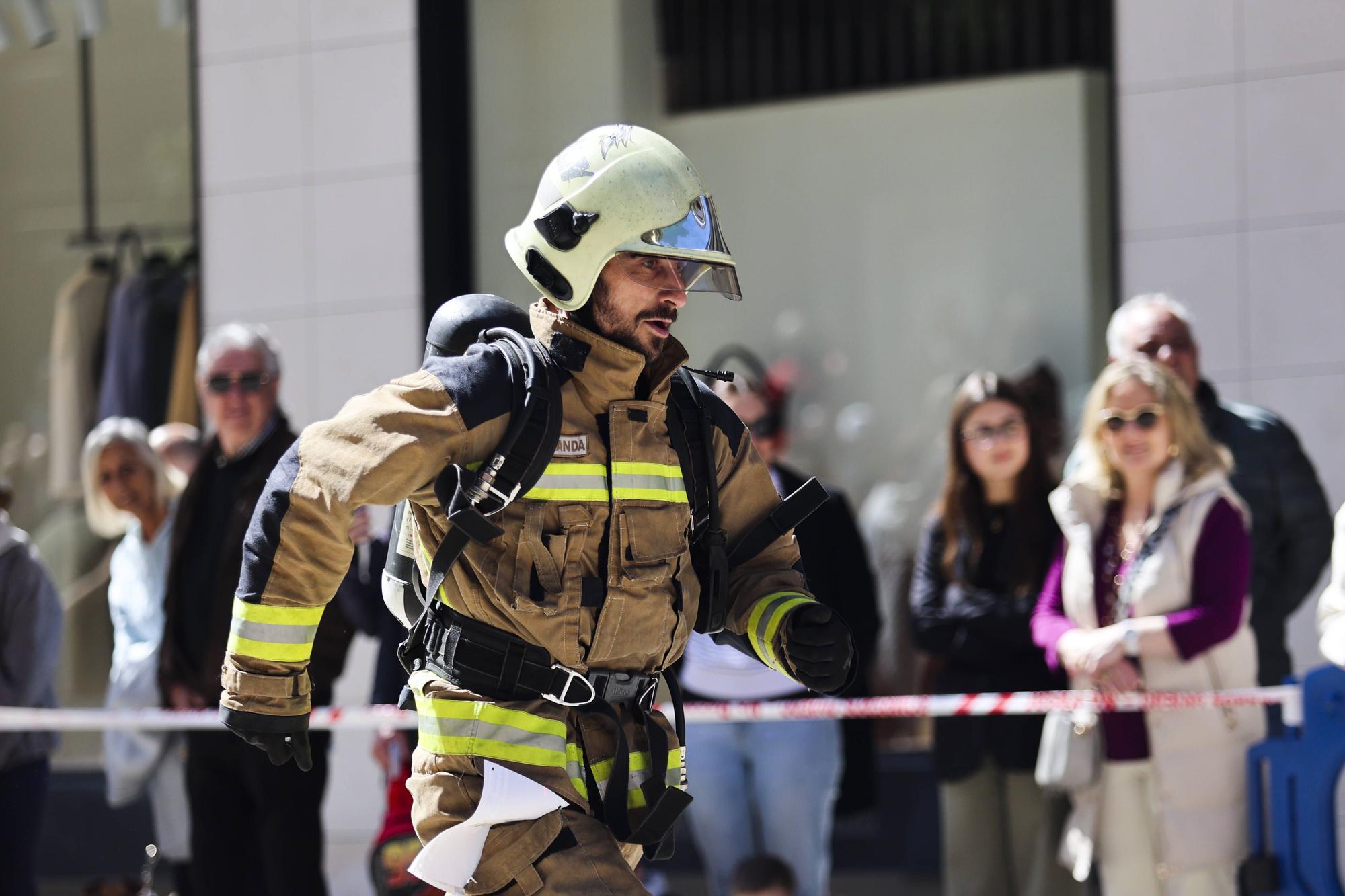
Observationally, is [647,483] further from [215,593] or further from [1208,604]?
[215,593]

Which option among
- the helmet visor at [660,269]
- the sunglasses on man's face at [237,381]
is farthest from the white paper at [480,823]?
the sunglasses on man's face at [237,381]

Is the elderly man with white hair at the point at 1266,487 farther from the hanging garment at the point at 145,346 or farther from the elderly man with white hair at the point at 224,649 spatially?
the hanging garment at the point at 145,346

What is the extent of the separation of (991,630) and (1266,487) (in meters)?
0.94

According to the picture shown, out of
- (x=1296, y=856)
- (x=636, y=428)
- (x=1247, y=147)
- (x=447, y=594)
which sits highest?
(x=1247, y=147)

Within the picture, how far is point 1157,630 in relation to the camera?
490cm

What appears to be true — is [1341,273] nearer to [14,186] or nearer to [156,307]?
[156,307]

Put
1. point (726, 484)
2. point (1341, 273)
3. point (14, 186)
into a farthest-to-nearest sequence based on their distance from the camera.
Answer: point (14, 186) → point (1341, 273) → point (726, 484)

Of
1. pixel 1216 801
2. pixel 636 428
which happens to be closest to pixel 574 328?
pixel 636 428

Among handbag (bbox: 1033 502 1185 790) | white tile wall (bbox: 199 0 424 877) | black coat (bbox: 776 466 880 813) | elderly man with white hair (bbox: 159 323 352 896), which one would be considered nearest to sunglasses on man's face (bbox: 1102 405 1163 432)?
handbag (bbox: 1033 502 1185 790)

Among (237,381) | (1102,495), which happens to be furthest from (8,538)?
(1102,495)

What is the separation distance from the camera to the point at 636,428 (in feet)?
10.6

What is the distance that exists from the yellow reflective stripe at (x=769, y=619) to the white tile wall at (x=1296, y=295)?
3.49 m

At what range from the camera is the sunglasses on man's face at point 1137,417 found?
507 cm

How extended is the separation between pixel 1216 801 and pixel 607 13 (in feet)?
15.4
